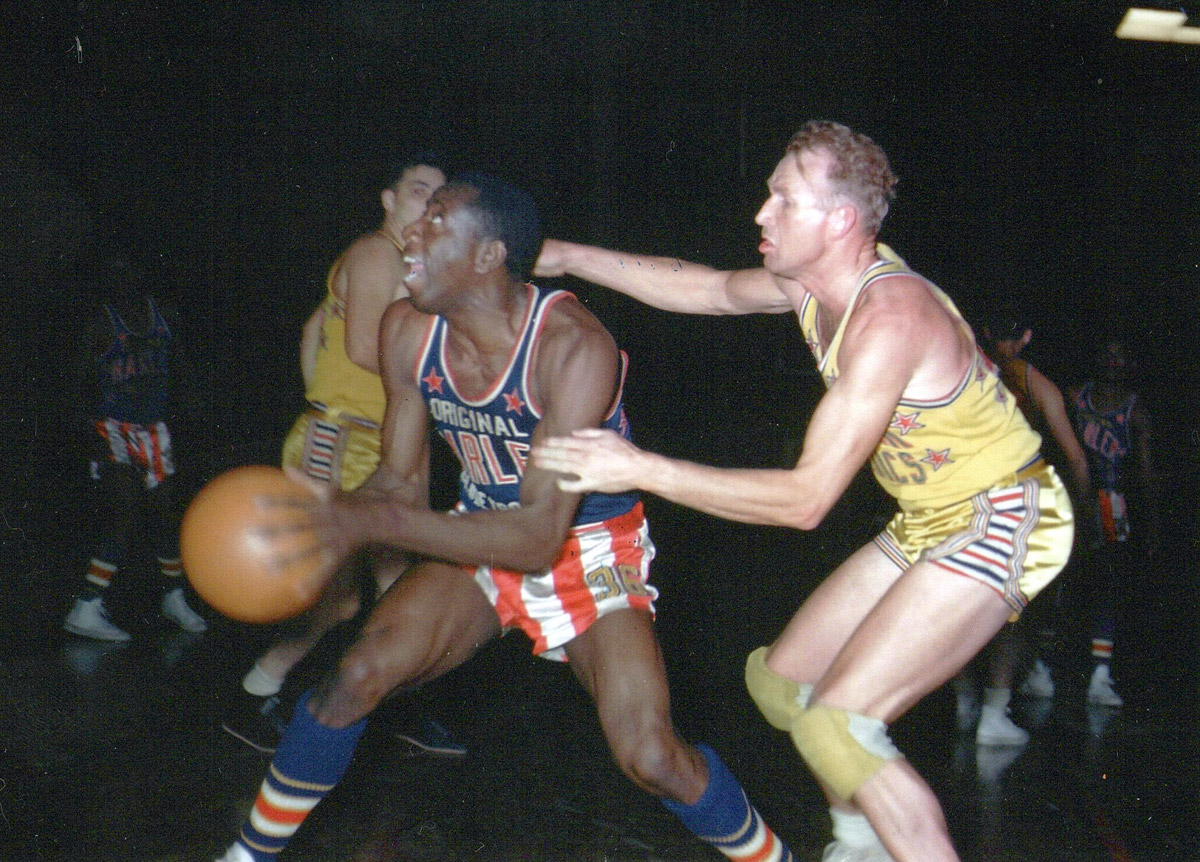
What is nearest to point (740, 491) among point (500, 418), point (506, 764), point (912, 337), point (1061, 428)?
point (912, 337)

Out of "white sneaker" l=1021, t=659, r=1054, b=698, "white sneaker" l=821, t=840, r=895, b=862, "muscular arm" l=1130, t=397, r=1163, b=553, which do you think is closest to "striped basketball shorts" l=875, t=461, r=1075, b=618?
"white sneaker" l=821, t=840, r=895, b=862

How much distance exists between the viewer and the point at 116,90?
27.1 feet

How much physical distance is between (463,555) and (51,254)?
24.2 ft

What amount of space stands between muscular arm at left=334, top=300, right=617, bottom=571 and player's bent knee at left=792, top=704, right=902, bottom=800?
2.51ft

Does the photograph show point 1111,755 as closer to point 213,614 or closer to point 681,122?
point 213,614

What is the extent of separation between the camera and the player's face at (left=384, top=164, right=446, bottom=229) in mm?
3848

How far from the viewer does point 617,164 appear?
31.6ft

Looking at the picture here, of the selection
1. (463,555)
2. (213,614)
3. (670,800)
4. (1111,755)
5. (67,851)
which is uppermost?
(463,555)

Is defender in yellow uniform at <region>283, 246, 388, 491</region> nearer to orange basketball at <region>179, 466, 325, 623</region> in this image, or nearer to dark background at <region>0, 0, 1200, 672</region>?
orange basketball at <region>179, 466, 325, 623</region>

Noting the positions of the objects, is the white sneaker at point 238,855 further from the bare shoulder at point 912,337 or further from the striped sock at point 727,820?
the bare shoulder at point 912,337

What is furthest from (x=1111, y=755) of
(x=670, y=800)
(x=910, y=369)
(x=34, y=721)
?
(x=34, y=721)

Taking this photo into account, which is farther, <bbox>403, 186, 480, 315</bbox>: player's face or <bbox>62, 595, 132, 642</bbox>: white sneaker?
<bbox>62, 595, 132, 642</bbox>: white sneaker

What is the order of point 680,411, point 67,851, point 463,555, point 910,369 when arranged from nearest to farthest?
point 910,369 → point 463,555 → point 67,851 → point 680,411

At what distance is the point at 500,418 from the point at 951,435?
115cm
